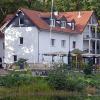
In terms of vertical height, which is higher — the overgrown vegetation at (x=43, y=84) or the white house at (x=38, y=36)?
the white house at (x=38, y=36)

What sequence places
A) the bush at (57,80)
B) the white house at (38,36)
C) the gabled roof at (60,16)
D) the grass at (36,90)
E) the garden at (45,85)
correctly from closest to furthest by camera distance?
the grass at (36,90) < the garden at (45,85) < the bush at (57,80) < the white house at (38,36) < the gabled roof at (60,16)

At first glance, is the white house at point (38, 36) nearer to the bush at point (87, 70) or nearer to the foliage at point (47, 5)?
the foliage at point (47, 5)

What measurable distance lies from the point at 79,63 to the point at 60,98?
23701mm

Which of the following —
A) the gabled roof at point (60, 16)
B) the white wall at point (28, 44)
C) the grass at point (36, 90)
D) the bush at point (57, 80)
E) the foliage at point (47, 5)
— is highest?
the foliage at point (47, 5)

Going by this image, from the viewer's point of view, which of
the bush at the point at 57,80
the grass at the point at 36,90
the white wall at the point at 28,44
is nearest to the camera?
the grass at the point at 36,90

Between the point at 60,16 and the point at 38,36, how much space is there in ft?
33.3

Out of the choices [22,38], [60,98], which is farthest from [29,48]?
[60,98]

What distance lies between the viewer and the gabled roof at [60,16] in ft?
230

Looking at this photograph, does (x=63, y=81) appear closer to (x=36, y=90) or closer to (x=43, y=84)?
(x=43, y=84)

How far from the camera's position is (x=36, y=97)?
4238cm

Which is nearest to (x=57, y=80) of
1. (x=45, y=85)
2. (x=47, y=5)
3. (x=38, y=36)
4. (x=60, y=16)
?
(x=45, y=85)

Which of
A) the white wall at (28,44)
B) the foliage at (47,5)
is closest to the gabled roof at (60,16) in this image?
the white wall at (28,44)

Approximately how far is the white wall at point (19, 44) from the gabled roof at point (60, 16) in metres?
1.66

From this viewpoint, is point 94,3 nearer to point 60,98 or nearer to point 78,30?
point 78,30
